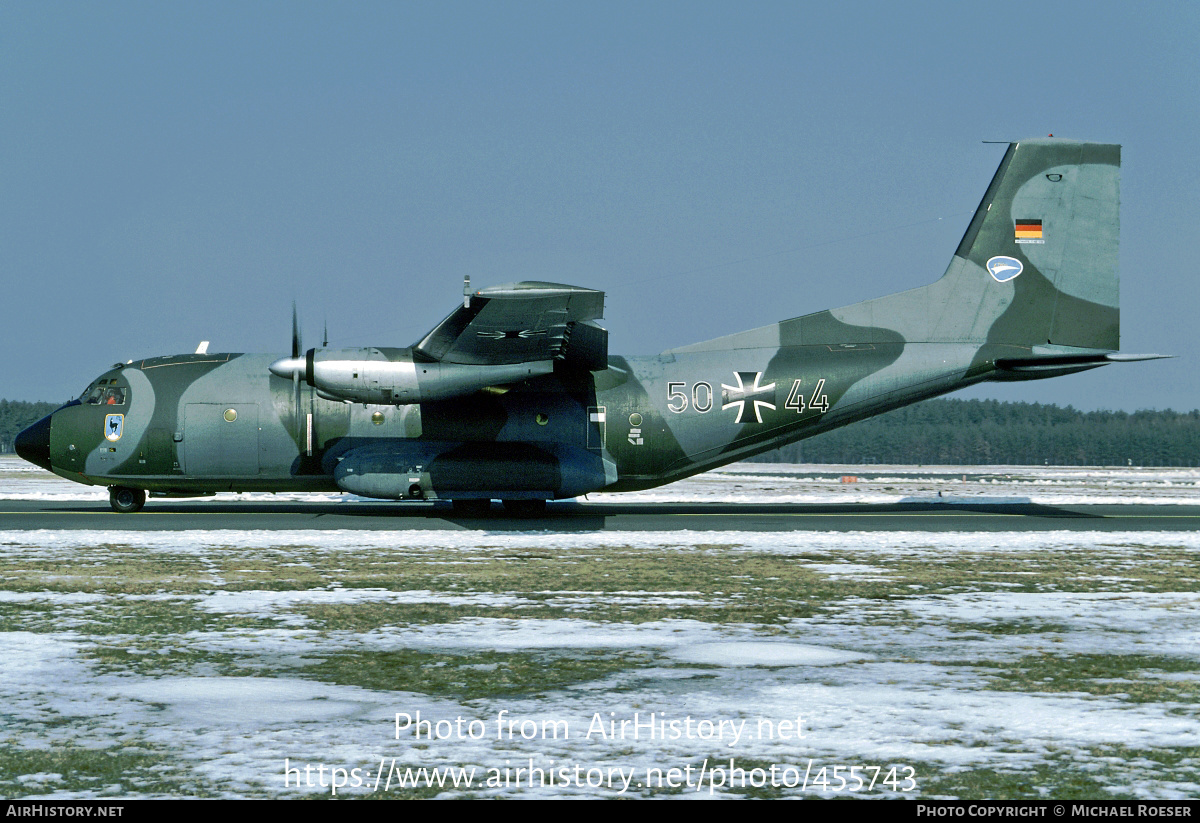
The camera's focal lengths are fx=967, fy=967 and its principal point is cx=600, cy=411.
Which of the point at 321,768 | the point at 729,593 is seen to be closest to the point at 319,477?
the point at 729,593

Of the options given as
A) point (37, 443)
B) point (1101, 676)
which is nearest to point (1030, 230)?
point (1101, 676)

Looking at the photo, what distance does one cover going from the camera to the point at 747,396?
2158 cm

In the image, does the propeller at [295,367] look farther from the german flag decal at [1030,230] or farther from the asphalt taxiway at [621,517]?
the german flag decal at [1030,230]

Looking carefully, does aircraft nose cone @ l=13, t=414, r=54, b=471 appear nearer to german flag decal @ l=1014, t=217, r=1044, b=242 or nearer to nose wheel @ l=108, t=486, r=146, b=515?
nose wheel @ l=108, t=486, r=146, b=515

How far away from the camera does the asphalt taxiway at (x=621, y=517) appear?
64.1ft

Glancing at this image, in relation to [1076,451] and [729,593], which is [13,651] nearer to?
[729,593]

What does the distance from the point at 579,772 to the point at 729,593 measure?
6831 millimetres

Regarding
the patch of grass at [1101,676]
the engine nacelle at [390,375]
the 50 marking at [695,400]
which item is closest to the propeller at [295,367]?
the engine nacelle at [390,375]

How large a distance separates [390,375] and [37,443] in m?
8.86

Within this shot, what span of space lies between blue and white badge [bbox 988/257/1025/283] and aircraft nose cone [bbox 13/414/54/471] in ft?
71.6

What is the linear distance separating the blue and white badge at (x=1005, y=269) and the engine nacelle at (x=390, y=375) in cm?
1076

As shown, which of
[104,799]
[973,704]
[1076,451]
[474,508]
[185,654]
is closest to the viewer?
[104,799]

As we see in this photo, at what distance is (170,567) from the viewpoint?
13.4 metres

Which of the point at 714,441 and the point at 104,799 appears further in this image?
the point at 714,441
